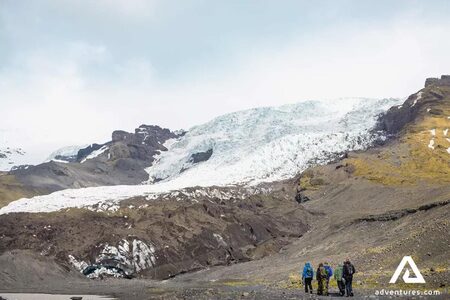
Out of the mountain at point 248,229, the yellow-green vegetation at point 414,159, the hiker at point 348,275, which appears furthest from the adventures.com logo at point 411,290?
the yellow-green vegetation at point 414,159

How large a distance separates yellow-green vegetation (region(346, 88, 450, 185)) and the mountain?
41cm

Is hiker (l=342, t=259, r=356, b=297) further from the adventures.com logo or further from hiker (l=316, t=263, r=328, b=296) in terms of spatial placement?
hiker (l=316, t=263, r=328, b=296)

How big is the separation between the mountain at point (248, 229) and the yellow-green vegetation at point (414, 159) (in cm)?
41

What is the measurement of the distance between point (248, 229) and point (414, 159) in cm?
6491

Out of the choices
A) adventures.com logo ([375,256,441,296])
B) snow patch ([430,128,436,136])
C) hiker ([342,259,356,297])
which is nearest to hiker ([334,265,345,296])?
hiker ([342,259,356,297])

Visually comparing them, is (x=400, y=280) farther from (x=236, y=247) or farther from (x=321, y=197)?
(x=321, y=197)

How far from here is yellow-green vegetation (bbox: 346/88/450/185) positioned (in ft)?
492

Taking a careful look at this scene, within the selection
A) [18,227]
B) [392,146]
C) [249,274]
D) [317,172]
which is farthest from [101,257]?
[392,146]

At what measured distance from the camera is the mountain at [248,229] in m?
62.5

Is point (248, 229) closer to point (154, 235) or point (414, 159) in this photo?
point (154, 235)

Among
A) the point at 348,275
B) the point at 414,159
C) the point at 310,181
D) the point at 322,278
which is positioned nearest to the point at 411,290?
the point at 348,275

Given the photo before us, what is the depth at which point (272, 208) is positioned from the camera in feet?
494

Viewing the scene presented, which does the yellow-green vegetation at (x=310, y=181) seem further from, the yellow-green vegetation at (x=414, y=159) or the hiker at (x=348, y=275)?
the hiker at (x=348, y=275)

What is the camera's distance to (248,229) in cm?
12812
